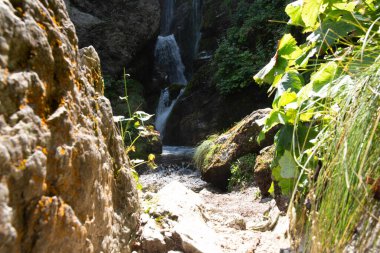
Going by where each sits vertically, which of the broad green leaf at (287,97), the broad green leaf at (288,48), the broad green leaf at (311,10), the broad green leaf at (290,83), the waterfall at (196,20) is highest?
the waterfall at (196,20)

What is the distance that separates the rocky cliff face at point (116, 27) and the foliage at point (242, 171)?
7.96 m

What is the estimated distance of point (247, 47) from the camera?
11047mm

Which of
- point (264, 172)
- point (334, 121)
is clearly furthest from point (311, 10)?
point (264, 172)

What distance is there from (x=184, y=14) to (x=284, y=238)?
49.2ft

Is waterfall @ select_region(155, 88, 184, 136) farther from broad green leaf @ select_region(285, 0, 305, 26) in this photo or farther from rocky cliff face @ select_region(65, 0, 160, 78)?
broad green leaf @ select_region(285, 0, 305, 26)

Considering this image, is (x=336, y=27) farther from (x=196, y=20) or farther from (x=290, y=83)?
(x=196, y=20)

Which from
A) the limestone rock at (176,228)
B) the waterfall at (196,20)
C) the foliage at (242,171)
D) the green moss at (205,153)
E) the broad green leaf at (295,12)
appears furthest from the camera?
the waterfall at (196,20)

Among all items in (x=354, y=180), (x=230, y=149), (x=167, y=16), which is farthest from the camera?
(x=167, y=16)

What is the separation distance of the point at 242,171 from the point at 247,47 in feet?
18.9

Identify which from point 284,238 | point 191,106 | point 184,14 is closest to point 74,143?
point 284,238

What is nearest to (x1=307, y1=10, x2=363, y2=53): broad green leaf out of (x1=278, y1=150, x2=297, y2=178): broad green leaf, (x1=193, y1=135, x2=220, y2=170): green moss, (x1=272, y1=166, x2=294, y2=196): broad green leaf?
(x1=278, y1=150, x2=297, y2=178): broad green leaf

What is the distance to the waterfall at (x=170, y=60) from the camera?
48.5 feet

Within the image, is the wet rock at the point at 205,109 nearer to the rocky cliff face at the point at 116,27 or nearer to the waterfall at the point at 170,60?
the waterfall at the point at 170,60

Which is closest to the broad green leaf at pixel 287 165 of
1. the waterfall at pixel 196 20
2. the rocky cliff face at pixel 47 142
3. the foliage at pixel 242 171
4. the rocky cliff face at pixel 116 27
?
the rocky cliff face at pixel 47 142
